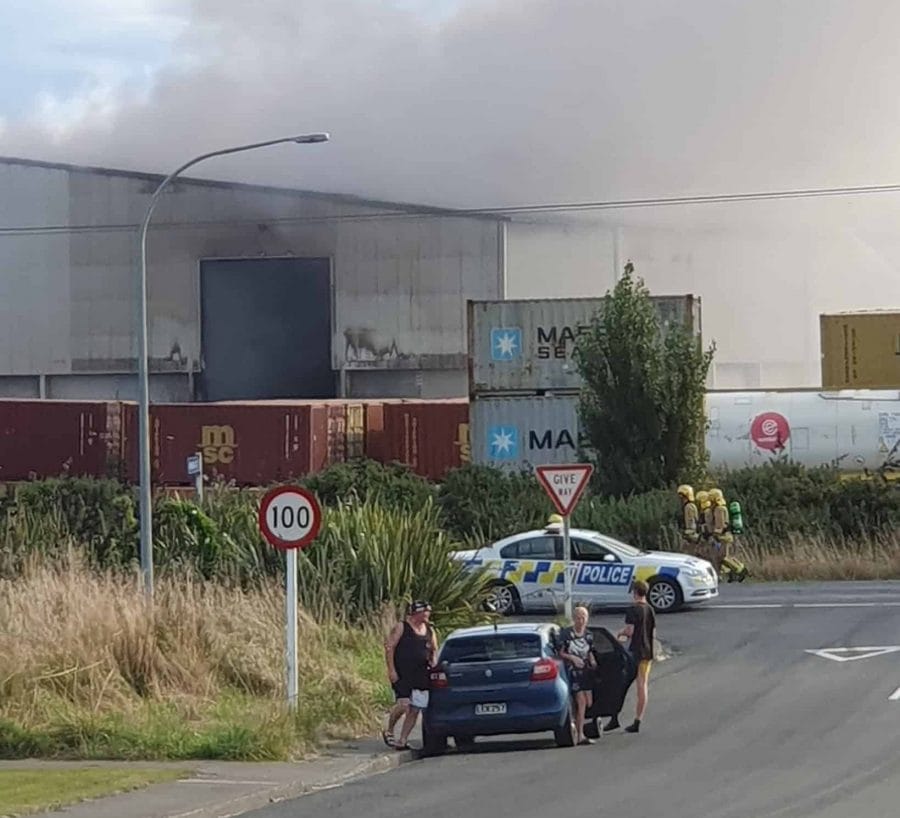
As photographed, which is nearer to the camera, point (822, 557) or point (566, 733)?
point (566, 733)

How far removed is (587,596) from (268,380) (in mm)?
27408

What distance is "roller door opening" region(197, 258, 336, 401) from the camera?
5175cm

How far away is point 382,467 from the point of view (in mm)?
38938

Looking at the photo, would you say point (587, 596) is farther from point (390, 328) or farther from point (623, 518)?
point (390, 328)

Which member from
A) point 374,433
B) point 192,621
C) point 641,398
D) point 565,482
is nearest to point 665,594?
point 565,482

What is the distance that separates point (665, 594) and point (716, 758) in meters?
12.7

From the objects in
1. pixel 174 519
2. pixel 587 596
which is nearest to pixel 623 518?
pixel 587 596

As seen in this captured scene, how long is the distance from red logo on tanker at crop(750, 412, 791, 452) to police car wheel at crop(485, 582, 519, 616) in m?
12.8

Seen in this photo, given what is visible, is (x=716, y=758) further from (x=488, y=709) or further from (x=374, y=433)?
(x=374, y=433)

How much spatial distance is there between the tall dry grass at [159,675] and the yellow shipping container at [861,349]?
24.4 meters

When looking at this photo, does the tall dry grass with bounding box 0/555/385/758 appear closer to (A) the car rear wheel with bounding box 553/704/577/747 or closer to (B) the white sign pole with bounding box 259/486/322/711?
(B) the white sign pole with bounding box 259/486/322/711

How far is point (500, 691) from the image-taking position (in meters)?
15.2

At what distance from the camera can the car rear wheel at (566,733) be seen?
15.2 meters

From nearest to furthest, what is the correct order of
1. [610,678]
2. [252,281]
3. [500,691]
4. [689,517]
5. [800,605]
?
1. [500,691]
2. [610,678]
3. [800,605]
4. [689,517]
5. [252,281]
